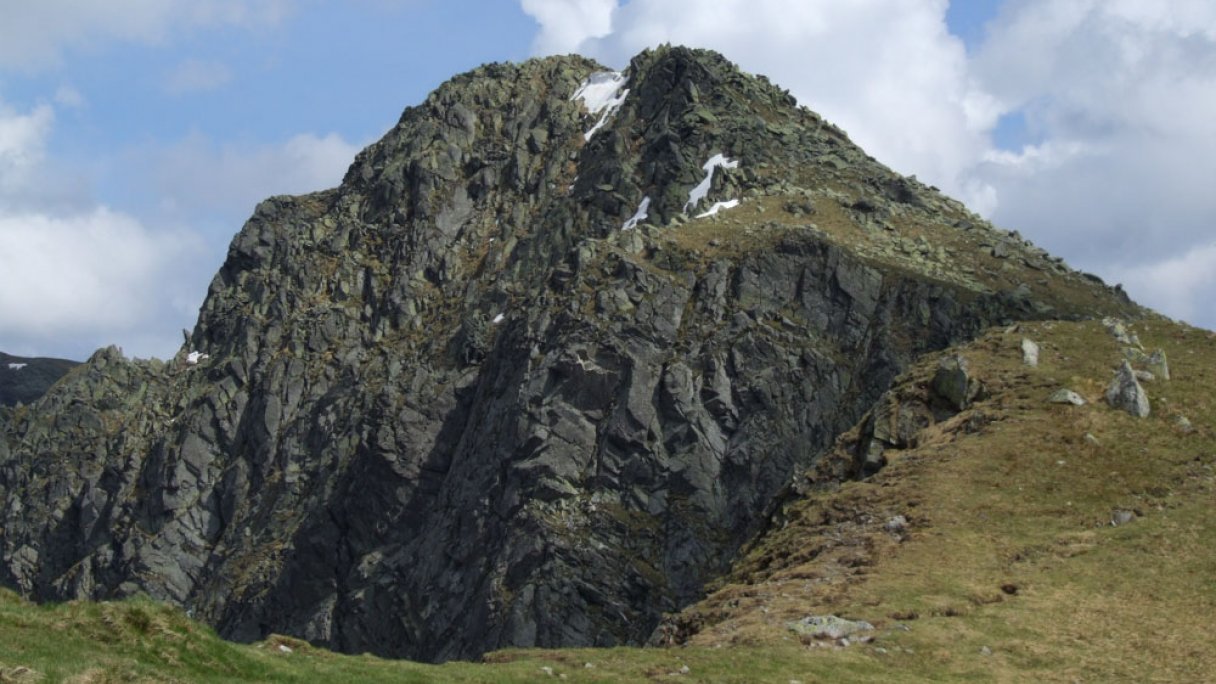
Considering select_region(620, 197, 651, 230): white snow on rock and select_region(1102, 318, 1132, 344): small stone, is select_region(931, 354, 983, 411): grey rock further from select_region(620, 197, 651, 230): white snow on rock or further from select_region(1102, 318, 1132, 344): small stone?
select_region(620, 197, 651, 230): white snow on rock

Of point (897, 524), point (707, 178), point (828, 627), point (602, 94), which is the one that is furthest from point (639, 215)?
point (828, 627)

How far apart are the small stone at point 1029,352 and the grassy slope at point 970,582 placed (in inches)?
18.2

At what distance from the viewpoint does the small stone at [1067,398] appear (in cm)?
5803

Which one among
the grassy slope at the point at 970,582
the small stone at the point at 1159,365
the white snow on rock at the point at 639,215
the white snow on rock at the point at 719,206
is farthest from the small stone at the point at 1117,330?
the white snow on rock at the point at 639,215

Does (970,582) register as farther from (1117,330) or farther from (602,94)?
(602,94)

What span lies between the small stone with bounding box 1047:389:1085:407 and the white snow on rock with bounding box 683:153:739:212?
197 feet

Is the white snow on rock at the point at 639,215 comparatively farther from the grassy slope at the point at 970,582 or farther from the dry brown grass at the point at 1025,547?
the dry brown grass at the point at 1025,547

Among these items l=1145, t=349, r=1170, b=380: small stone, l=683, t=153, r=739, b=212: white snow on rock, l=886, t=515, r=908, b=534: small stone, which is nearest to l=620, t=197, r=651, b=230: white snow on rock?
l=683, t=153, r=739, b=212: white snow on rock

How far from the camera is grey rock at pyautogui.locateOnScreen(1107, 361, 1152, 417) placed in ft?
186

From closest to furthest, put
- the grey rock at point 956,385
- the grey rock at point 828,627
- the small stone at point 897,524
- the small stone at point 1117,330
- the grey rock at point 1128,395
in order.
→ 1. the grey rock at point 828,627
2. the small stone at point 897,524
3. the grey rock at point 1128,395
4. the grey rock at point 956,385
5. the small stone at point 1117,330

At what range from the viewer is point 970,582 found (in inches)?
1756

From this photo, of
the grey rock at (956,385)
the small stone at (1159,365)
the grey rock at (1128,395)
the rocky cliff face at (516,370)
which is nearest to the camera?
the grey rock at (1128,395)

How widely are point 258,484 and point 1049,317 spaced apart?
3237 inches

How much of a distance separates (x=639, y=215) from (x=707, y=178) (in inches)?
308
